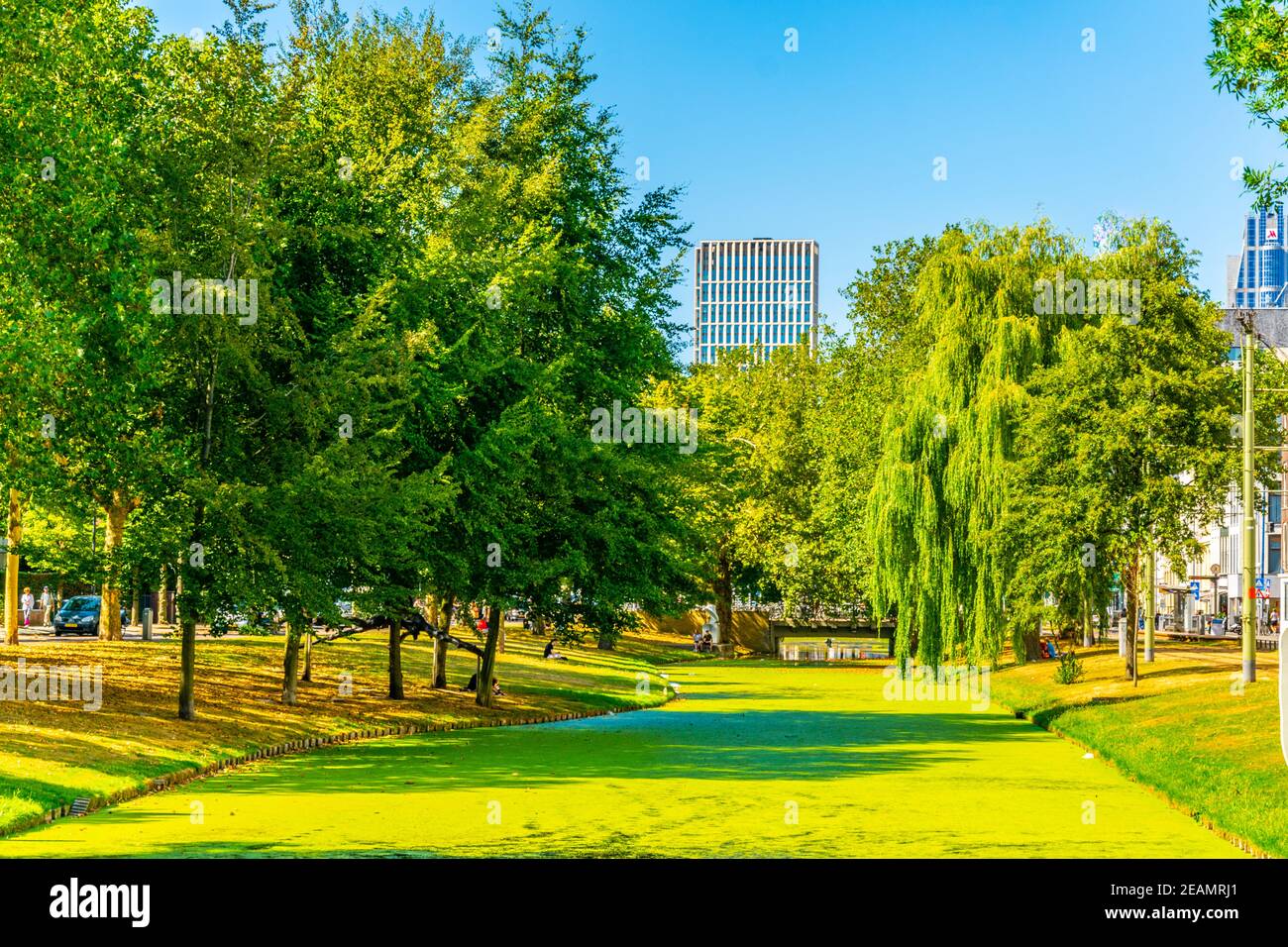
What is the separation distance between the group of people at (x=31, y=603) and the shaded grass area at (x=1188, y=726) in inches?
1557

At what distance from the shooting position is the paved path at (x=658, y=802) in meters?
18.0

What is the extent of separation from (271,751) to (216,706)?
3.28 meters

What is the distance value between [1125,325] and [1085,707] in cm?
965

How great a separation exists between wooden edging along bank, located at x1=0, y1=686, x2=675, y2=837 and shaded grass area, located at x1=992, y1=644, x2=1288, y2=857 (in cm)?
1179

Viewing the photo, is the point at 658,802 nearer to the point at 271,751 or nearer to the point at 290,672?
the point at 271,751

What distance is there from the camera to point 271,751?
2664 cm

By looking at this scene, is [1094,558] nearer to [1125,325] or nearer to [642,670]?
[1125,325]

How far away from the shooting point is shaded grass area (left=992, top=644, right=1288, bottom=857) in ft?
68.6

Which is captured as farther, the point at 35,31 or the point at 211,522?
the point at 211,522

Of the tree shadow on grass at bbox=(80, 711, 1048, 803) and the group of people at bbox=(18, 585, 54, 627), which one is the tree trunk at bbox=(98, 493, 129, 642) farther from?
the group of people at bbox=(18, 585, 54, 627)

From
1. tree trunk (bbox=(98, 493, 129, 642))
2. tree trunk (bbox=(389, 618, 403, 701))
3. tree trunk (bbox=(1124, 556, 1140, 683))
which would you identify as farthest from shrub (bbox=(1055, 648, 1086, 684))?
tree trunk (bbox=(98, 493, 129, 642))

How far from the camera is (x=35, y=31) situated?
24.0m

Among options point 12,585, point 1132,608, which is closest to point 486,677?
point 12,585
